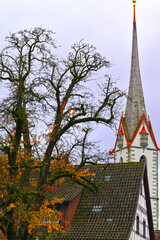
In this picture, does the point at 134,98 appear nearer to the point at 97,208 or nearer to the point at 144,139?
Answer: the point at 144,139

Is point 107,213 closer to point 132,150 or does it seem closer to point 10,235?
point 10,235

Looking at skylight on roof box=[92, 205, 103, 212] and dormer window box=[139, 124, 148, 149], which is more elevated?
dormer window box=[139, 124, 148, 149]

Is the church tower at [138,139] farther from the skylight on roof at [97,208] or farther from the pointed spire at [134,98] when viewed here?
the skylight on roof at [97,208]

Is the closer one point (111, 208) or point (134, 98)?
point (111, 208)

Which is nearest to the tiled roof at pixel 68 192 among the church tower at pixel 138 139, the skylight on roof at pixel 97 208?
the skylight on roof at pixel 97 208

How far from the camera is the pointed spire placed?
244 feet

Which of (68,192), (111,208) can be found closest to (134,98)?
(68,192)

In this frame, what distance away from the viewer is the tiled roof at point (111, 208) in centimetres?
2908

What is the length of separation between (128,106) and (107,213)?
154 feet

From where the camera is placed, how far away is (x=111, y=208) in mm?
30484

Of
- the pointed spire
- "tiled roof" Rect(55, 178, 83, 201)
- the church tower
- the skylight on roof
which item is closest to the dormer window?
the church tower

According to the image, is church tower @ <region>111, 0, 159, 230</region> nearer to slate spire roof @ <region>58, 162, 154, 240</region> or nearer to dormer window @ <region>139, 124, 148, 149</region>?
dormer window @ <region>139, 124, 148, 149</region>

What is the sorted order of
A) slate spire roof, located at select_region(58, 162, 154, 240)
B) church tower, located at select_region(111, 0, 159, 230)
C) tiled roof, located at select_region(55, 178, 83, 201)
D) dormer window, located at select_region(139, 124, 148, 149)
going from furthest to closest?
dormer window, located at select_region(139, 124, 148, 149)
church tower, located at select_region(111, 0, 159, 230)
tiled roof, located at select_region(55, 178, 83, 201)
slate spire roof, located at select_region(58, 162, 154, 240)

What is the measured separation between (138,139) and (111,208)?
42.6m
